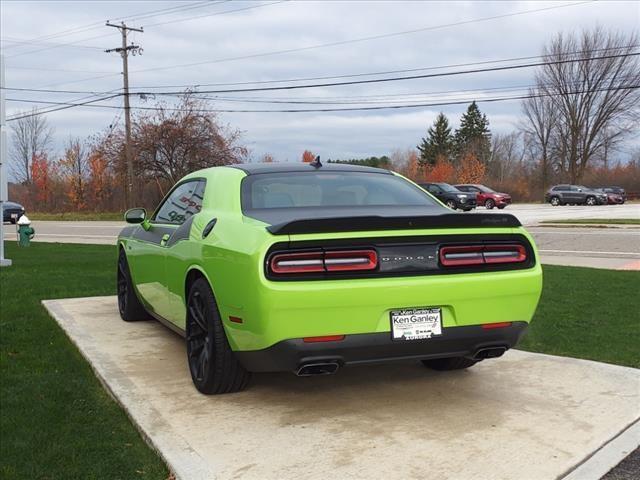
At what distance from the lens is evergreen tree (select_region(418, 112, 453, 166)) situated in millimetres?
93062

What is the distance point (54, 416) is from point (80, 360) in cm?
129

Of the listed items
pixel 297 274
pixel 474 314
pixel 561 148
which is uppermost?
pixel 561 148

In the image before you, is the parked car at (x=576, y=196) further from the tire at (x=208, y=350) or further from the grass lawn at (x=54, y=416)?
the tire at (x=208, y=350)

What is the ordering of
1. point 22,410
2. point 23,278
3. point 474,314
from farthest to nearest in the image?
point 23,278 < point 22,410 < point 474,314

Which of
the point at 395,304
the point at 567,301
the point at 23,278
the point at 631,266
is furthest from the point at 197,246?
the point at 631,266

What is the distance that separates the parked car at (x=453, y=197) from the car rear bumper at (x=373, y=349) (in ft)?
96.9

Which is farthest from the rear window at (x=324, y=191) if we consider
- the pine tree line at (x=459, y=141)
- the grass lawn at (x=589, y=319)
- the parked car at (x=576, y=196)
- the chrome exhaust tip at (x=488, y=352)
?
the pine tree line at (x=459, y=141)

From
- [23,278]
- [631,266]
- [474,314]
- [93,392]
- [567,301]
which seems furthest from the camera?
[631,266]

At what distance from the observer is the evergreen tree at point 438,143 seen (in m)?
93.1

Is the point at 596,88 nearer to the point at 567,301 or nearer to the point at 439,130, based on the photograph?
the point at 439,130

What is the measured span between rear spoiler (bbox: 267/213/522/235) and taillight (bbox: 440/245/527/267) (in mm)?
127

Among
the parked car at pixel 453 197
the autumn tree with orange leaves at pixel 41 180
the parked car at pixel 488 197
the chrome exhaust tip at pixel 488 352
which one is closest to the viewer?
the chrome exhaust tip at pixel 488 352

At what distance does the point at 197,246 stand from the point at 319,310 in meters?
1.23

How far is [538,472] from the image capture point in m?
3.12
